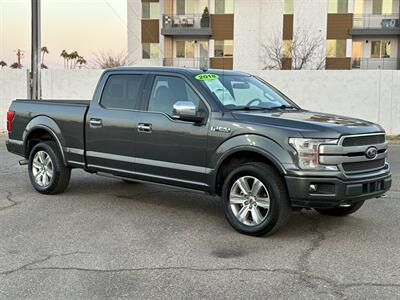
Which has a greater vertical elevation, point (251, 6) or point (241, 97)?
point (251, 6)

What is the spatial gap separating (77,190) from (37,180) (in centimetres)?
65

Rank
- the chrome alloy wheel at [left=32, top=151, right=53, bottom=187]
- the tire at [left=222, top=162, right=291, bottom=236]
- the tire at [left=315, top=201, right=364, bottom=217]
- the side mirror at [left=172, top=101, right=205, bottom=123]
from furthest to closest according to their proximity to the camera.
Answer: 1. the chrome alloy wheel at [left=32, top=151, right=53, bottom=187]
2. the tire at [left=315, top=201, right=364, bottom=217]
3. the side mirror at [left=172, top=101, right=205, bottom=123]
4. the tire at [left=222, top=162, right=291, bottom=236]

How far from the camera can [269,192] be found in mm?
5609

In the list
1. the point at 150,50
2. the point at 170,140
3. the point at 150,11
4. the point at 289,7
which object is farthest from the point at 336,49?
the point at 170,140

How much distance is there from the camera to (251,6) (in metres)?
40.9

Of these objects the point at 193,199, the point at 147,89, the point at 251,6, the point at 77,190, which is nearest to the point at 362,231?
the point at 193,199

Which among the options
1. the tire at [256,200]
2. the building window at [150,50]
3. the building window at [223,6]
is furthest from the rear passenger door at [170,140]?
the building window at [150,50]

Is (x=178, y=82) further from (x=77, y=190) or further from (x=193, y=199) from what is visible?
(x=77, y=190)

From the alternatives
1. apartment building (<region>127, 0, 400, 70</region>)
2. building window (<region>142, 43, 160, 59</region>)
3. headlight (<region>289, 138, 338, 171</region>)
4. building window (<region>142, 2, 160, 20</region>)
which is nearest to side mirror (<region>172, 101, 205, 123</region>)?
headlight (<region>289, 138, 338, 171</region>)

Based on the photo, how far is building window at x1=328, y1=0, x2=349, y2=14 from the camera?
4044 centimetres

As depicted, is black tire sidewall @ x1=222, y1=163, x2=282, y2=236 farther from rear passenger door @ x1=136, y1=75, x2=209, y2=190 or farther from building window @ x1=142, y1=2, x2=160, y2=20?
building window @ x1=142, y1=2, x2=160, y2=20

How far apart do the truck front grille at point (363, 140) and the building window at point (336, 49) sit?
3650 centimetres

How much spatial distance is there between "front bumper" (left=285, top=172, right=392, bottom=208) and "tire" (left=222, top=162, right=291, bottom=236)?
147mm

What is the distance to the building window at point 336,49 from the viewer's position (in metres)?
40.9
